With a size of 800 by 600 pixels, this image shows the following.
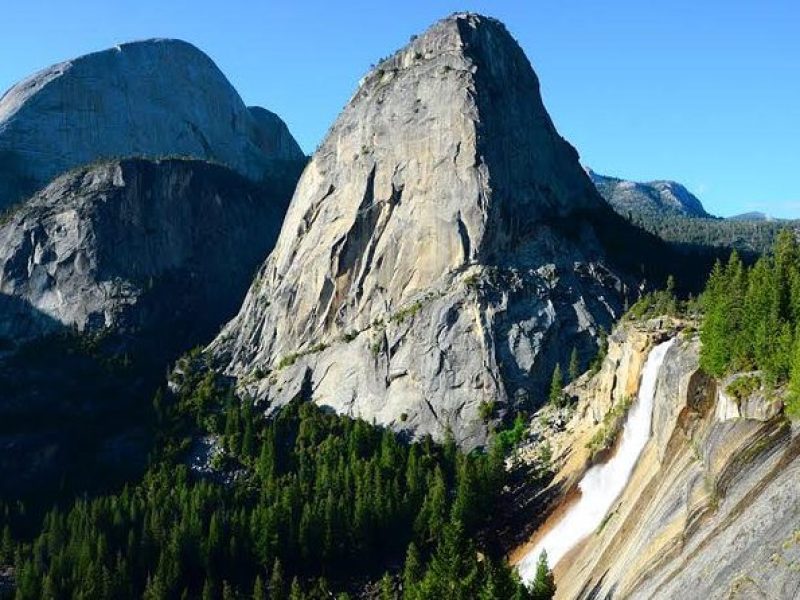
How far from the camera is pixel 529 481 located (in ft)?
290

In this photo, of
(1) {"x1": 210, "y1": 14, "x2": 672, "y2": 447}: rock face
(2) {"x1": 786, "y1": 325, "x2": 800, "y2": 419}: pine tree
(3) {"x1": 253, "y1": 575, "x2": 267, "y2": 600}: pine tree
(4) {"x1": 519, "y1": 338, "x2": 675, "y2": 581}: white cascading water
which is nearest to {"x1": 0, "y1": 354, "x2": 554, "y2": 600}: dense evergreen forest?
(3) {"x1": 253, "y1": 575, "x2": 267, "y2": 600}: pine tree

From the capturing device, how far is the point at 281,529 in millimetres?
86312

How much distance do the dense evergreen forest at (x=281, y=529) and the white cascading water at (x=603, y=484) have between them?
574cm

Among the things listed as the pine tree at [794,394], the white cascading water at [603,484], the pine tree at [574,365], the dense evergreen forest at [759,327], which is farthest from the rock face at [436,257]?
the pine tree at [794,394]

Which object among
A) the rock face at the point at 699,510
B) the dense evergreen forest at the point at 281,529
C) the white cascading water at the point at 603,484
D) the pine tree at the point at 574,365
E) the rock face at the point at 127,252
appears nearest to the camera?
the rock face at the point at 699,510

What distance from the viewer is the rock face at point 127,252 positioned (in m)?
156

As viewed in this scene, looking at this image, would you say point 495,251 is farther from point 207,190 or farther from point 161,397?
point 207,190

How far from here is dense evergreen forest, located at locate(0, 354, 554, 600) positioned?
80.1 meters

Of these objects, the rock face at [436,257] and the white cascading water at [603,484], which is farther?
the rock face at [436,257]

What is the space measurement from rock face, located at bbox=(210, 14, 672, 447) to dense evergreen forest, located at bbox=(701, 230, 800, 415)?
155 ft

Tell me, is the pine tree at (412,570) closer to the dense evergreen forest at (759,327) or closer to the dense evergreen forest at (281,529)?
the dense evergreen forest at (281,529)

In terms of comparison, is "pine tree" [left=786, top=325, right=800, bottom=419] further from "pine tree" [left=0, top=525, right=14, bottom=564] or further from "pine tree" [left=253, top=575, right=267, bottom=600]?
"pine tree" [left=0, top=525, right=14, bottom=564]

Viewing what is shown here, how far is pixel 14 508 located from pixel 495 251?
2855 inches

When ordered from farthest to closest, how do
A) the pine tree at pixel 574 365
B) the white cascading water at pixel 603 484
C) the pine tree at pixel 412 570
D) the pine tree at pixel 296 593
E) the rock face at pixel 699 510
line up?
the pine tree at pixel 574 365, the pine tree at pixel 412 570, the pine tree at pixel 296 593, the white cascading water at pixel 603 484, the rock face at pixel 699 510
